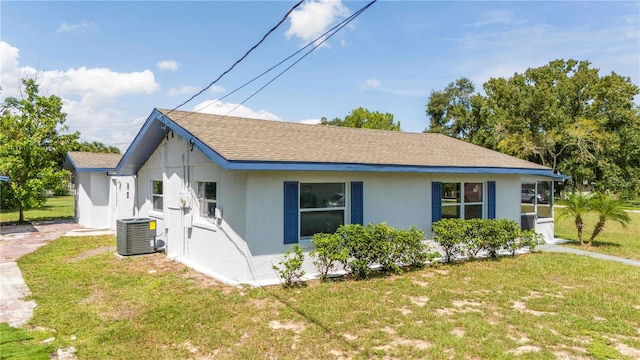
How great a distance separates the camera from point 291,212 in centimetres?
825

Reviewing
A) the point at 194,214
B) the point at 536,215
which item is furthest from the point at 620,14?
the point at 194,214

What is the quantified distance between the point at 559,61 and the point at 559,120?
7.93 meters

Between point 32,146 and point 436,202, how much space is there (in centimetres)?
1771

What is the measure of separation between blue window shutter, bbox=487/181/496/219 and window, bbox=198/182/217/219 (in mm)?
7812

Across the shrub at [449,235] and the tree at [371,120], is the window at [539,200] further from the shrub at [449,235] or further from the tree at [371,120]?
the tree at [371,120]

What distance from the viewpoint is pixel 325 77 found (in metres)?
11.7

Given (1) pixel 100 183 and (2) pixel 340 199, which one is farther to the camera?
(1) pixel 100 183

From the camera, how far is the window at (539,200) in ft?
44.7

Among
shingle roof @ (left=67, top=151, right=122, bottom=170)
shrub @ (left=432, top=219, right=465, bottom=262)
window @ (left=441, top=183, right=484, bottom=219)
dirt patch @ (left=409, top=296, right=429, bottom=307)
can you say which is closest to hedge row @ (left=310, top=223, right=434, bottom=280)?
shrub @ (left=432, top=219, right=465, bottom=262)

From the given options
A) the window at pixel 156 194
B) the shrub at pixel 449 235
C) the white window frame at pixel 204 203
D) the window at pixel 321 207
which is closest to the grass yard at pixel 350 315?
the shrub at pixel 449 235

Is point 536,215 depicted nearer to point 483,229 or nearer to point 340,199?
point 483,229

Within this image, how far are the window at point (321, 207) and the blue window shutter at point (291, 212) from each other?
0.29m

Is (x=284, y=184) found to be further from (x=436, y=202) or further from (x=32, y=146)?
(x=32, y=146)

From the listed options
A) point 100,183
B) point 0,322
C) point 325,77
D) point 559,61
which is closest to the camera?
point 0,322
